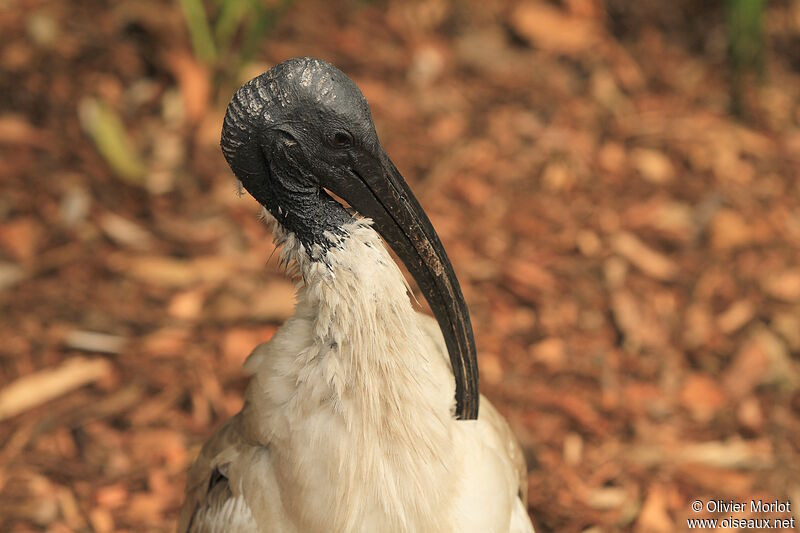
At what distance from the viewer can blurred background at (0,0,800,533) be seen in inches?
129

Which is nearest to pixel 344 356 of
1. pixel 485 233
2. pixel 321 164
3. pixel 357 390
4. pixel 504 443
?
pixel 357 390

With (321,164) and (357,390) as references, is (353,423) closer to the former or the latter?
(357,390)

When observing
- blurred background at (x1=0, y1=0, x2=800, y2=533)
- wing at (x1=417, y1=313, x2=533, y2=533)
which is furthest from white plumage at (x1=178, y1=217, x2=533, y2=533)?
blurred background at (x1=0, y1=0, x2=800, y2=533)

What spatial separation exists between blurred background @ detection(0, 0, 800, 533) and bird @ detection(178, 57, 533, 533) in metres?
1.17

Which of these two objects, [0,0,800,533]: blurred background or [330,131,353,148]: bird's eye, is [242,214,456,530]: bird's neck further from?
[0,0,800,533]: blurred background

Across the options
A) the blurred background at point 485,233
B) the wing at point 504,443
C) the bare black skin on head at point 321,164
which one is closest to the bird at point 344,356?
the bare black skin on head at point 321,164

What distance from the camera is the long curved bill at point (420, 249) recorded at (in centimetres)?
196

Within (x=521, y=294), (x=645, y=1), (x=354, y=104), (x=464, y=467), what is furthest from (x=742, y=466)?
(x=645, y=1)

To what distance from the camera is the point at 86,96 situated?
14.2 feet

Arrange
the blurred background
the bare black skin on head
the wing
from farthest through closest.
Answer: the blurred background → the wing → the bare black skin on head

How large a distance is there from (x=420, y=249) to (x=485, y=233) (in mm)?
2017

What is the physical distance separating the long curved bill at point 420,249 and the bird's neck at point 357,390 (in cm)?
7

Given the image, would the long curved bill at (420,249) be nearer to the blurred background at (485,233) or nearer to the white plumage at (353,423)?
the white plumage at (353,423)

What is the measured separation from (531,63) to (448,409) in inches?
125
